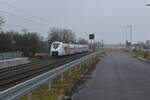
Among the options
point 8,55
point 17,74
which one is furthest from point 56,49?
point 17,74

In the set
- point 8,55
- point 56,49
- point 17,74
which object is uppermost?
point 56,49

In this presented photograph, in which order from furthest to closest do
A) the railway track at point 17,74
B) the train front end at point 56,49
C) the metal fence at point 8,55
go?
1. the train front end at point 56,49
2. the metal fence at point 8,55
3. the railway track at point 17,74

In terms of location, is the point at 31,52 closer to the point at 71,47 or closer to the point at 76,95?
the point at 71,47

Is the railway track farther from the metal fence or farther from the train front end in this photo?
the train front end

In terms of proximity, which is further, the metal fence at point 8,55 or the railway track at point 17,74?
the metal fence at point 8,55

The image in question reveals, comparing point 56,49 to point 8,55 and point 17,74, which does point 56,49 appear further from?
point 17,74

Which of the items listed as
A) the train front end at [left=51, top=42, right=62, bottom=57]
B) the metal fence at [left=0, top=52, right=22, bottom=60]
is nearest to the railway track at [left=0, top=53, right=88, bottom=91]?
the metal fence at [left=0, top=52, right=22, bottom=60]

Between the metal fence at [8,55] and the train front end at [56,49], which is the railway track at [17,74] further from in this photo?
the train front end at [56,49]

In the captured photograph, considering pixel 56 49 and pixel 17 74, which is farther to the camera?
pixel 56 49

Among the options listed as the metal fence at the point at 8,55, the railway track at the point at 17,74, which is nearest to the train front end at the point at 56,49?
the metal fence at the point at 8,55

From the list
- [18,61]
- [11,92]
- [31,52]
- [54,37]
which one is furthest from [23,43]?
[11,92]

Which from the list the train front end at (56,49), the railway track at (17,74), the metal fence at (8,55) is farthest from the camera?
the train front end at (56,49)

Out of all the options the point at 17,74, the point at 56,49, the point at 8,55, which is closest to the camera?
the point at 17,74

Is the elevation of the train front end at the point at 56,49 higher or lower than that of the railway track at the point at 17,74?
higher
